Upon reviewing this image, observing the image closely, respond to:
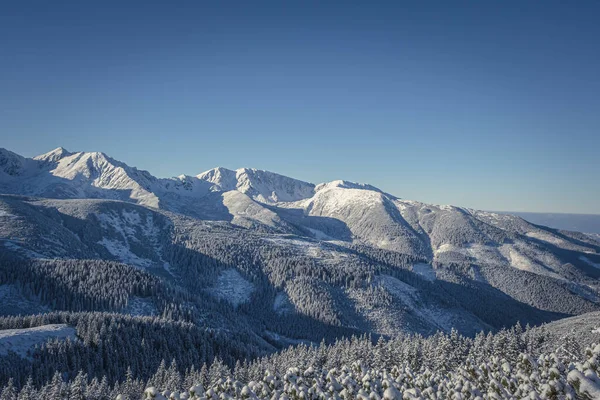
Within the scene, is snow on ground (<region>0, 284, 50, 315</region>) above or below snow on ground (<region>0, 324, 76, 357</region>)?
below

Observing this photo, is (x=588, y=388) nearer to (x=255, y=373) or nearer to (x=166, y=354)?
(x=255, y=373)

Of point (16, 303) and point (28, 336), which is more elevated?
point (28, 336)

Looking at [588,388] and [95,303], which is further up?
[588,388]

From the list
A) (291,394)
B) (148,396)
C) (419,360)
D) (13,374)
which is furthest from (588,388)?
(13,374)

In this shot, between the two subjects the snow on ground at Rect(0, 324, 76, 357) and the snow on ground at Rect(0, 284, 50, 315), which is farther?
the snow on ground at Rect(0, 284, 50, 315)

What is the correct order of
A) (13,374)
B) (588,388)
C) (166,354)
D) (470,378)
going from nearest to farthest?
1. (588,388)
2. (470,378)
3. (13,374)
4. (166,354)

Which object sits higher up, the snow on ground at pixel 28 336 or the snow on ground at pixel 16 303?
the snow on ground at pixel 28 336

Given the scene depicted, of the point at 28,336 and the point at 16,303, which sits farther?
the point at 16,303

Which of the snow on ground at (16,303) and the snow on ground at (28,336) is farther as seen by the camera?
the snow on ground at (16,303)
